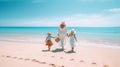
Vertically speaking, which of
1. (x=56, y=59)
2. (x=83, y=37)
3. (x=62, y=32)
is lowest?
(x=83, y=37)

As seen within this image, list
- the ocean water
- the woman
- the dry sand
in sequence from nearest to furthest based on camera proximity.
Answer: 1. the dry sand
2. the woman
3. the ocean water

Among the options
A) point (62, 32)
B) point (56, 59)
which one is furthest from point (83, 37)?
point (56, 59)

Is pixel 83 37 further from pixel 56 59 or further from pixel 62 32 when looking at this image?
pixel 56 59

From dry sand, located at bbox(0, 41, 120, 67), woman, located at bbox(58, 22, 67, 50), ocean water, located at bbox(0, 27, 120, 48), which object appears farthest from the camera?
ocean water, located at bbox(0, 27, 120, 48)

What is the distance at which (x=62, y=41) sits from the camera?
10906 millimetres

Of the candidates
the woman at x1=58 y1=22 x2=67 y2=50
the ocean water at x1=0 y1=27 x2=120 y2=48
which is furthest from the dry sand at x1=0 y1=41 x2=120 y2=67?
the ocean water at x1=0 y1=27 x2=120 y2=48

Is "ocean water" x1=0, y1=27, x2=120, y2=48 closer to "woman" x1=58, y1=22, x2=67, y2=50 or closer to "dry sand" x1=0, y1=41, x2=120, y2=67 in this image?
"woman" x1=58, y1=22, x2=67, y2=50

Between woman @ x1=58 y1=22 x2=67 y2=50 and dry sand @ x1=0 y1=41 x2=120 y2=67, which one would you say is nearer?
dry sand @ x1=0 y1=41 x2=120 y2=67

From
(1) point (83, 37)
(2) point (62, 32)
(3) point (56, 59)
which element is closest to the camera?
(3) point (56, 59)

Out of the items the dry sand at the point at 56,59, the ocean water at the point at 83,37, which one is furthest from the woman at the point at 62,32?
the ocean water at the point at 83,37

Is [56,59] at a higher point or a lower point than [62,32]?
lower

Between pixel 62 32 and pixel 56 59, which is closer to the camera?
pixel 56 59

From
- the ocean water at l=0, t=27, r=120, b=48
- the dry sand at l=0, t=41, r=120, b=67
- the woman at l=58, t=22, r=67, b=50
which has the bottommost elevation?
the ocean water at l=0, t=27, r=120, b=48

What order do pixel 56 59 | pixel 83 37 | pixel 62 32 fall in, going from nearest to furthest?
1. pixel 56 59
2. pixel 62 32
3. pixel 83 37
